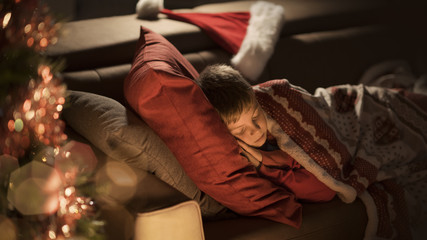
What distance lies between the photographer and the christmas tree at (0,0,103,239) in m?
0.84

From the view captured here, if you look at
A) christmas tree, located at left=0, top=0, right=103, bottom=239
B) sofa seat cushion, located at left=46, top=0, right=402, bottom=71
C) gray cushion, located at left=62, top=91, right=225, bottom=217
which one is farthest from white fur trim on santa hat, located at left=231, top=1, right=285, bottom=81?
christmas tree, located at left=0, top=0, right=103, bottom=239

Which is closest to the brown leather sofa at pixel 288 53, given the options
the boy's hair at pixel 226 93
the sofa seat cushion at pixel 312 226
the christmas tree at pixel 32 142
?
the sofa seat cushion at pixel 312 226

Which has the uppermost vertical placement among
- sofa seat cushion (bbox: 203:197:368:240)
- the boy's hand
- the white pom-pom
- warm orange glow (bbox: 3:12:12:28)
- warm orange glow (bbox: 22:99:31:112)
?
warm orange glow (bbox: 3:12:12:28)

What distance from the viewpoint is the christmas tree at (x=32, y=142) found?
0.84 meters

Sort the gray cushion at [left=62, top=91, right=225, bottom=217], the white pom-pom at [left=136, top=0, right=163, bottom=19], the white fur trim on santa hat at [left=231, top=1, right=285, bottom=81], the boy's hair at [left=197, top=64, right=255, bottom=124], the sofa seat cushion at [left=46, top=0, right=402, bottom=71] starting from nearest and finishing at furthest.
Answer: the gray cushion at [left=62, top=91, right=225, bottom=217], the boy's hair at [left=197, top=64, right=255, bottom=124], the sofa seat cushion at [left=46, top=0, right=402, bottom=71], the white fur trim on santa hat at [left=231, top=1, right=285, bottom=81], the white pom-pom at [left=136, top=0, right=163, bottom=19]

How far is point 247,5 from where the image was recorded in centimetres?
269

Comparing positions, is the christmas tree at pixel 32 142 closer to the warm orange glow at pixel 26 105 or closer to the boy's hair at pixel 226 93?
the warm orange glow at pixel 26 105

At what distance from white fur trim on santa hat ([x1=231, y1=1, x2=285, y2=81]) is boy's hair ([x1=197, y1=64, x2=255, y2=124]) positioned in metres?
0.66

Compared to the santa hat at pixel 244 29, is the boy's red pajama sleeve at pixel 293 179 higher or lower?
lower

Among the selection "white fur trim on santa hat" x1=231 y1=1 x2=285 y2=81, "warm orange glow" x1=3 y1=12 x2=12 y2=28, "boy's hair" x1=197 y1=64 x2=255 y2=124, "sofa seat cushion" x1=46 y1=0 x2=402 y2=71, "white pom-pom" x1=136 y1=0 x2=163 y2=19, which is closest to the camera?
"warm orange glow" x1=3 y1=12 x2=12 y2=28

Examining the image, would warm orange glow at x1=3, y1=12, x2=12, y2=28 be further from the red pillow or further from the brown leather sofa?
the red pillow

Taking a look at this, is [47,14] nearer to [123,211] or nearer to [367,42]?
[123,211]

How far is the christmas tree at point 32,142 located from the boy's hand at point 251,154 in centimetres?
57

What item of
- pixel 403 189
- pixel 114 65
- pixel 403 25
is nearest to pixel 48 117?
pixel 114 65
